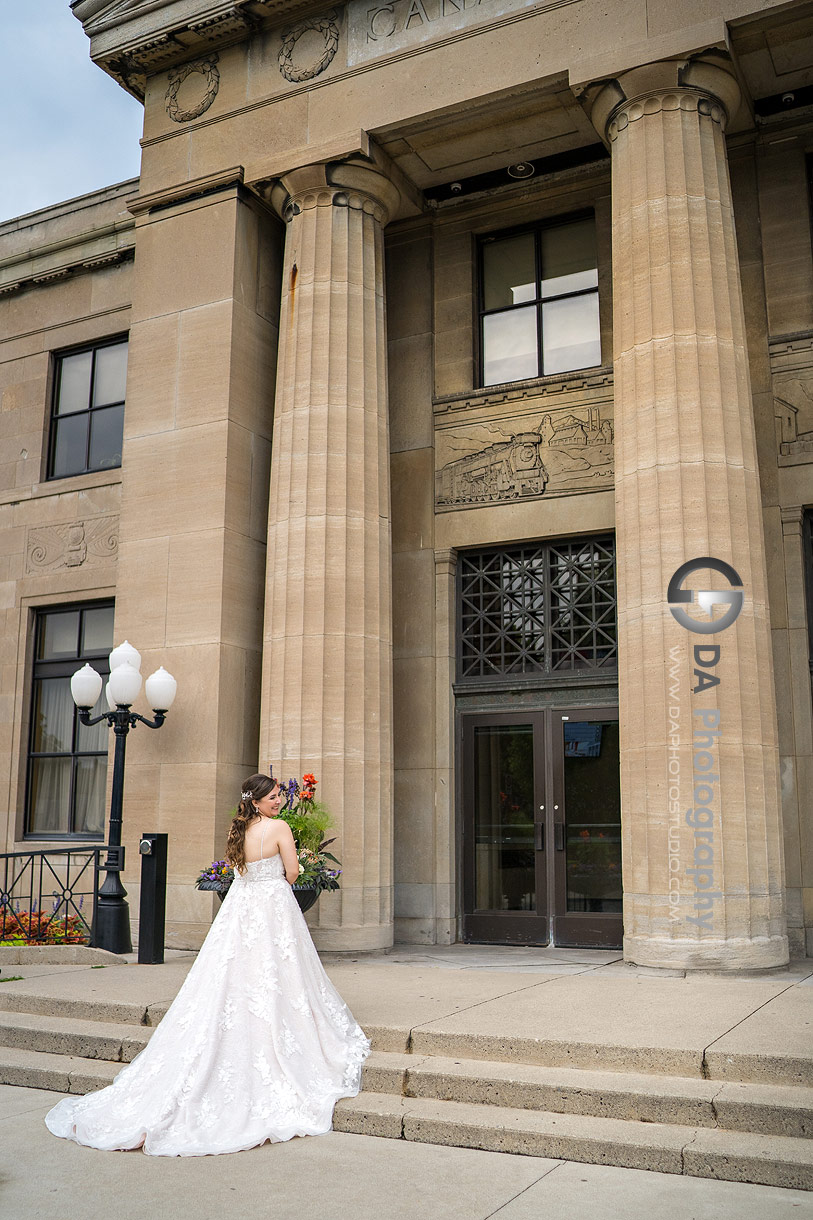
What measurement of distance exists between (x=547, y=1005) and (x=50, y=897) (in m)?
8.70

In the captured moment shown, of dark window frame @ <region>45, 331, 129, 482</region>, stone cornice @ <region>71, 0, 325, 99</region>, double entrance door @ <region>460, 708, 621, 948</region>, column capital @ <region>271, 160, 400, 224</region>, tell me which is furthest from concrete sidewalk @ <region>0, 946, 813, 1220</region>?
stone cornice @ <region>71, 0, 325, 99</region>

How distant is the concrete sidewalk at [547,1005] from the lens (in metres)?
6.58

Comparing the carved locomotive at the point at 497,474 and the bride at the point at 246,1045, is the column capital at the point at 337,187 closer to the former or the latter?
the carved locomotive at the point at 497,474

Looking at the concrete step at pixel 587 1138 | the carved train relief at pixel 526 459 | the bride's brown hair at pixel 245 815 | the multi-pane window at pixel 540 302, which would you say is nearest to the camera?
the concrete step at pixel 587 1138

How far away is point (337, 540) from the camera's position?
12.4 meters

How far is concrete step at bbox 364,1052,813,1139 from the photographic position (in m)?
5.82

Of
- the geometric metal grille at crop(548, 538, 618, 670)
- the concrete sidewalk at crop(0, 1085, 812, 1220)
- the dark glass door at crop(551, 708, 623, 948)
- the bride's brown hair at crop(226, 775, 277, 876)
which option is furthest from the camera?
the geometric metal grille at crop(548, 538, 618, 670)

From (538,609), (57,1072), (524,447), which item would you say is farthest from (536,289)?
(57,1072)

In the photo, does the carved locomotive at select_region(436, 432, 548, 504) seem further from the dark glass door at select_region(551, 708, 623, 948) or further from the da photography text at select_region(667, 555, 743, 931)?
the da photography text at select_region(667, 555, 743, 931)

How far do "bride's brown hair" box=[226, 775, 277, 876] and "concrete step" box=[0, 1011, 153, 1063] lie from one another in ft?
5.53

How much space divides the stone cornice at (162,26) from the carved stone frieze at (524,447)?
5.49 metres

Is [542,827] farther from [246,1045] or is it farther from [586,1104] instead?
[246,1045]

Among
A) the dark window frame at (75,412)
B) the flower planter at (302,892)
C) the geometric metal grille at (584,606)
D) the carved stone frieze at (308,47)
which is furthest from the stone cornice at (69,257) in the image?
the flower planter at (302,892)

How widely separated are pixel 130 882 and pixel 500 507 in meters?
6.34
